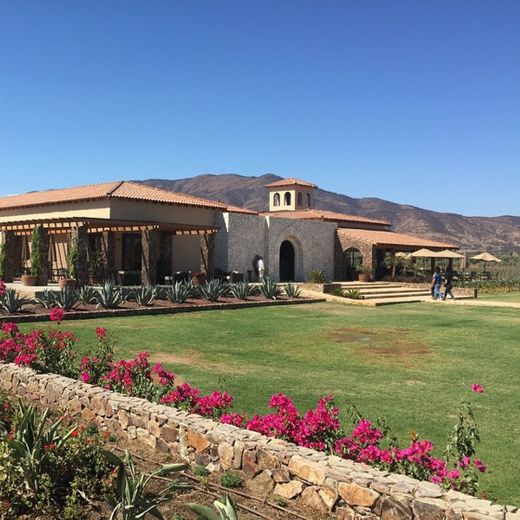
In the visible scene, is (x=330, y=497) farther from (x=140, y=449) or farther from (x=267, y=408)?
(x=267, y=408)

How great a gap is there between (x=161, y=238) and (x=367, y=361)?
20.2 meters

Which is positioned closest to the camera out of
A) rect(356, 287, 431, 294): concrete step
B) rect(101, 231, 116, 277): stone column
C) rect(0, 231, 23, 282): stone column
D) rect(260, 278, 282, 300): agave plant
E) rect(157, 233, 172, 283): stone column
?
rect(260, 278, 282, 300): agave plant

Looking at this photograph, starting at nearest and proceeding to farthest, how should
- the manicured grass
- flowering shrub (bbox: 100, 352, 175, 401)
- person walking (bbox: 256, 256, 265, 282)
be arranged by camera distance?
flowering shrub (bbox: 100, 352, 175, 401), the manicured grass, person walking (bbox: 256, 256, 265, 282)

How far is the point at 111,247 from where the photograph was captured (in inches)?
1046

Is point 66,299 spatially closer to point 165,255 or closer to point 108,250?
point 108,250

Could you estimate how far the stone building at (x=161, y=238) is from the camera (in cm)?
2548

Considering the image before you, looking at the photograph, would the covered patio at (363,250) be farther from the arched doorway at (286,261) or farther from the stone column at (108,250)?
the stone column at (108,250)

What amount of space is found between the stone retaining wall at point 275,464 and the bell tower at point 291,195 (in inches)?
1436

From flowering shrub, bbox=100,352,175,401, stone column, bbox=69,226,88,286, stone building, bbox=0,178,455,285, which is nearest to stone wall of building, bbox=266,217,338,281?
stone building, bbox=0,178,455,285

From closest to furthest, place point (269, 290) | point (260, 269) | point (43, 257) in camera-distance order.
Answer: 1. point (269, 290)
2. point (43, 257)
3. point (260, 269)

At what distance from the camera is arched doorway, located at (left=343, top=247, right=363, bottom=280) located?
36.1 metres

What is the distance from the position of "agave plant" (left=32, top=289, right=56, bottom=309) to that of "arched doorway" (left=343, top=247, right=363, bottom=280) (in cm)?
2216

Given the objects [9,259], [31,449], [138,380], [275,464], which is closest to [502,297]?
[9,259]

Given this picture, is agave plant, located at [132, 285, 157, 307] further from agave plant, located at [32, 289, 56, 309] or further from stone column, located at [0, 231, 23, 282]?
stone column, located at [0, 231, 23, 282]
